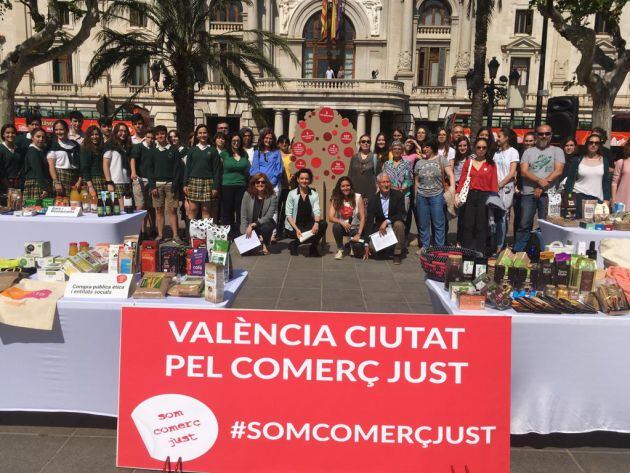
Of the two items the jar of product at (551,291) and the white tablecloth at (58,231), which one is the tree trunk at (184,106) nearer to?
the white tablecloth at (58,231)

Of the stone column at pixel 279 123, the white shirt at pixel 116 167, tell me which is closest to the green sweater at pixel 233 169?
the white shirt at pixel 116 167

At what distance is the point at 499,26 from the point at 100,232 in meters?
35.5

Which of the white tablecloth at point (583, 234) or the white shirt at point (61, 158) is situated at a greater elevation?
the white shirt at point (61, 158)

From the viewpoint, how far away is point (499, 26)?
113 feet

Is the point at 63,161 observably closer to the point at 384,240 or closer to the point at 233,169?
the point at 233,169

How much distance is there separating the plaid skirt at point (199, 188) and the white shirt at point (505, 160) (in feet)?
14.6

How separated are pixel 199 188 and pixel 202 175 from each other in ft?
0.69

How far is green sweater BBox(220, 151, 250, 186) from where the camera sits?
857 cm

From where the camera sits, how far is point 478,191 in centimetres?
736

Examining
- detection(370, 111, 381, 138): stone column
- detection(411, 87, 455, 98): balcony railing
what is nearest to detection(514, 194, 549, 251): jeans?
detection(370, 111, 381, 138): stone column

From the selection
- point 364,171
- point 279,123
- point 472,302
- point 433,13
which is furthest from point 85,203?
point 433,13

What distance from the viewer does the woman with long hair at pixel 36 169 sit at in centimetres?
695

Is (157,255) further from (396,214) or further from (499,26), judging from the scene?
(499,26)

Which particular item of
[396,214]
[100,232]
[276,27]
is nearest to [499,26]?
[276,27]
